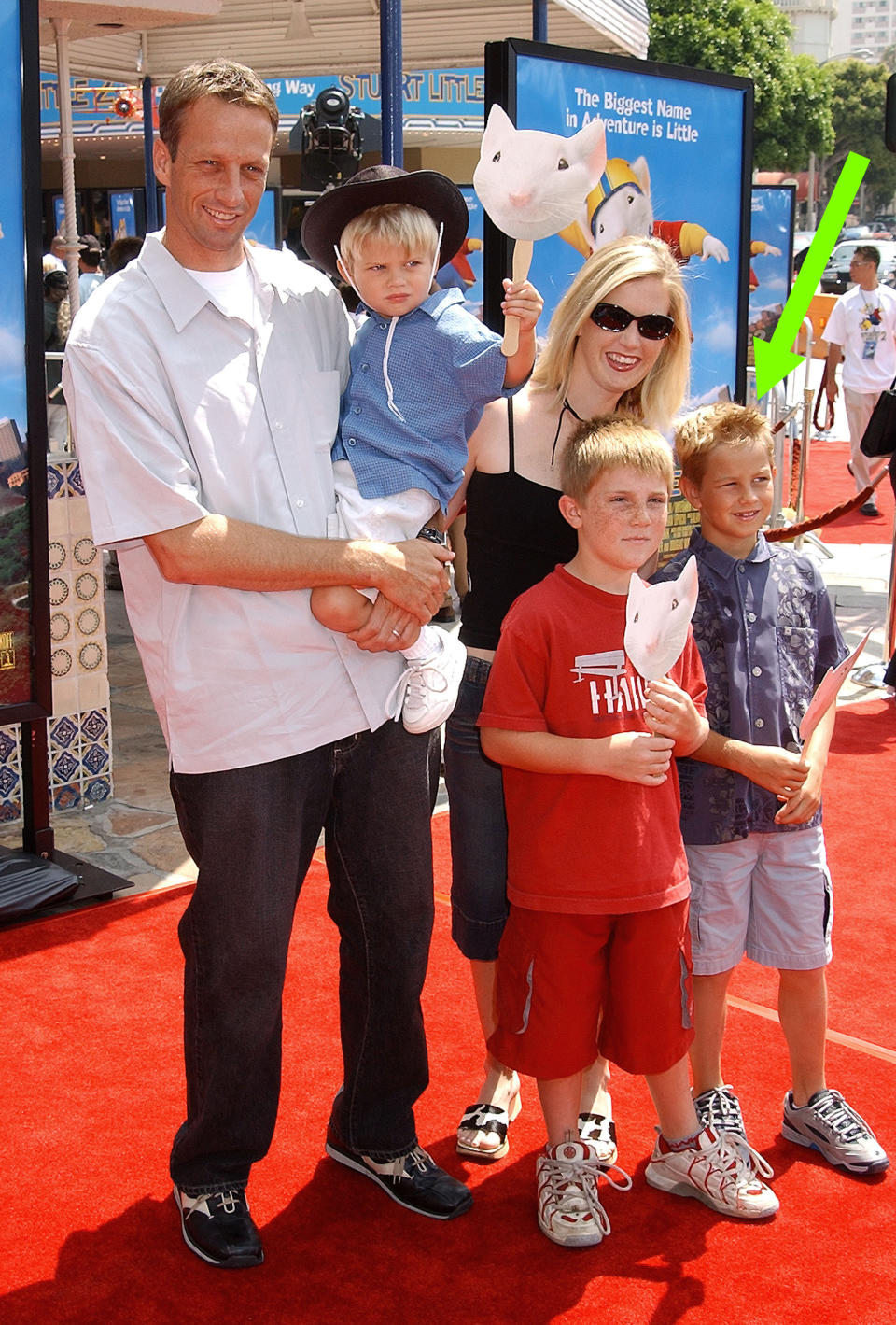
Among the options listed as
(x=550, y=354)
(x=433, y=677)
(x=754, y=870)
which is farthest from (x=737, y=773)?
(x=550, y=354)

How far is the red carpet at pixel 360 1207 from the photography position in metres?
2.29

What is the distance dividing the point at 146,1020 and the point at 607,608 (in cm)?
164

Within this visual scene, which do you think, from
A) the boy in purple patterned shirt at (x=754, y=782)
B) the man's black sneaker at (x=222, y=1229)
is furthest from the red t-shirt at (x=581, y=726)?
the man's black sneaker at (x=222, y=1229)

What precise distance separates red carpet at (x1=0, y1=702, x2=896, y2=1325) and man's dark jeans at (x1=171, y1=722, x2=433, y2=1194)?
0.58 feet

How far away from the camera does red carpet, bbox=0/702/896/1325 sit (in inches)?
90.0

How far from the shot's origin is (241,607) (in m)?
2.15

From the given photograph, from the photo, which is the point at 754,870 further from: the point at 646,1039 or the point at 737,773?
the point at 646,1039

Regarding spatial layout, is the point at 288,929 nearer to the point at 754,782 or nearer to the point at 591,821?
the point at 591,821

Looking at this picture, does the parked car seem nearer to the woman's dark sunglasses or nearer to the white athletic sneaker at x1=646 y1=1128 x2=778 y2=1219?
the woman's dark sunglasses

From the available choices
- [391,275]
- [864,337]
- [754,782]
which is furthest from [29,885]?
[864,337]

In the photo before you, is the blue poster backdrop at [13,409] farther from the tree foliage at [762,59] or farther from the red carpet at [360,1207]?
the tree foliage at [762,59]

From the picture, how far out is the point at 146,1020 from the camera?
3283mm

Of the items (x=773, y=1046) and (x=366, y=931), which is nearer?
(x=366, y=931)

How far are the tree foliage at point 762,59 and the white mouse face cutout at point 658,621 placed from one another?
40.4 metres
